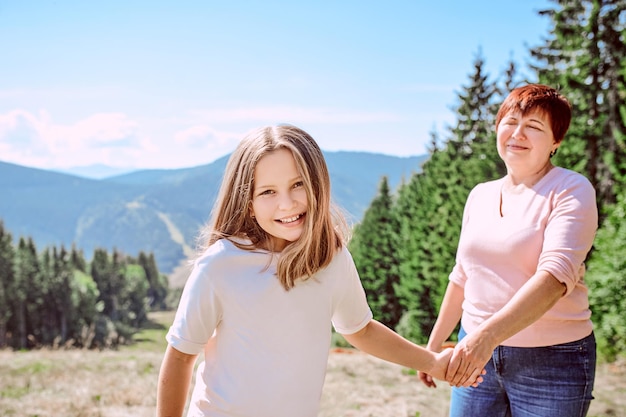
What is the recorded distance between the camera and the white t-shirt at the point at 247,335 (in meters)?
2.02

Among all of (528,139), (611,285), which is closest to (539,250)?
(528,139)

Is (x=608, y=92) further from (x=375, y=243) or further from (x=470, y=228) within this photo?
(x=375, y=243)

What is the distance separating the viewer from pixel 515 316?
2498 millimetres

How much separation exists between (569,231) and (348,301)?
3.36ft

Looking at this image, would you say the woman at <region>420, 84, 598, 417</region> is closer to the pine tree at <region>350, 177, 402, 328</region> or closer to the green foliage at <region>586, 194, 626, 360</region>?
the green foliage at <region>586, 194, 626, 360</region>

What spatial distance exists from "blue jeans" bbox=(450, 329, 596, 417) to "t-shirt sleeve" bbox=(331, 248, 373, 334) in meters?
0.80

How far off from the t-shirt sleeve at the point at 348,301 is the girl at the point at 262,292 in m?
0.01

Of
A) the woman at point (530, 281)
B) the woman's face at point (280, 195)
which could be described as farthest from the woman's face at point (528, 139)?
the woman's face at point (280, 195)

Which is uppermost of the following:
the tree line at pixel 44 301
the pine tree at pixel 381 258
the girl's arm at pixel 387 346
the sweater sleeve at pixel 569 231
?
the sweater sleeve at pixel 569 231

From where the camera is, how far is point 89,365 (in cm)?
952

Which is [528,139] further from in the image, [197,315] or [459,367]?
[197,315]

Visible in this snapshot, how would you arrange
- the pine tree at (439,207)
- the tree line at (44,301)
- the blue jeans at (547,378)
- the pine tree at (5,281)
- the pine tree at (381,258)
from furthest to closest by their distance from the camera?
the tree line at (44,301)
the pine tree at (5,281)
the pine tree at (381,258)
the pine tree at (439,207)
the blue jeans at (547,378)

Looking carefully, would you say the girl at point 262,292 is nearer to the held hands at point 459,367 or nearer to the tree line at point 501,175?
the held hands at point 459,367

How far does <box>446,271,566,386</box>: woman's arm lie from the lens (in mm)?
2471
